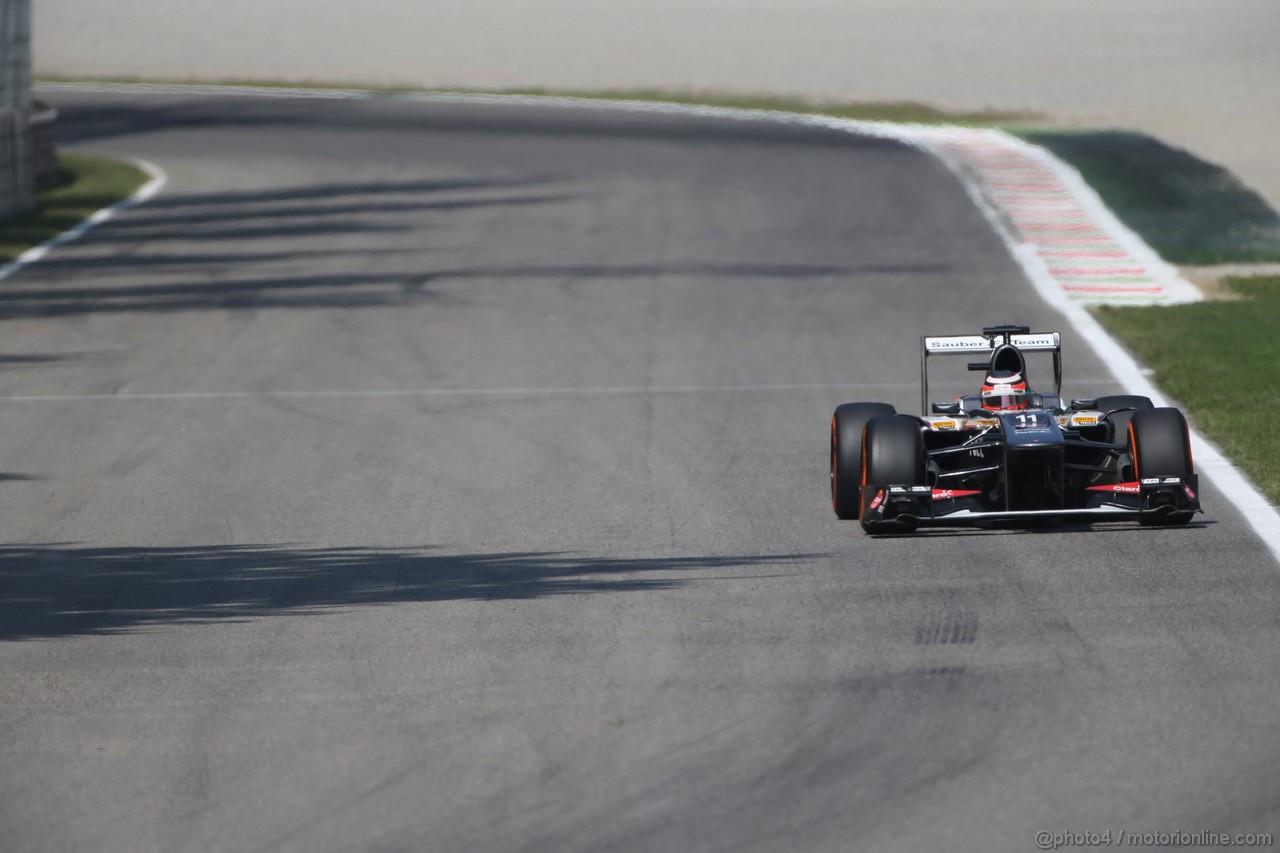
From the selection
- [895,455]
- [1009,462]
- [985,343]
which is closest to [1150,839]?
[1009,462]

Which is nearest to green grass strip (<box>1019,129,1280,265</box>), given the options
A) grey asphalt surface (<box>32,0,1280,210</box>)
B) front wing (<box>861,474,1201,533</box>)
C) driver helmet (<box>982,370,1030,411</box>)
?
grey asphalt surface (<box>32,0,1280,210</box>)

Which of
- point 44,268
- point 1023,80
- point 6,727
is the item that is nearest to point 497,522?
point 6,727

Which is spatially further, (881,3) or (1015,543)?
(881,3)

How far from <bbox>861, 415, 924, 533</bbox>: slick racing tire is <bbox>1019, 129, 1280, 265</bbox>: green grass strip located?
1208cm

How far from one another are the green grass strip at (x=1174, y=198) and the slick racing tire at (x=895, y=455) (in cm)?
1208

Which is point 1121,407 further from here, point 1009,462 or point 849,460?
point 849,460

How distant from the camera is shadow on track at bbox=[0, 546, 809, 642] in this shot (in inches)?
322

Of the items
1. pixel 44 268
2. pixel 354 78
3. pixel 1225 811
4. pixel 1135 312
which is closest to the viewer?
pixel 1225 811

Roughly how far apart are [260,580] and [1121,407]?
190 inches

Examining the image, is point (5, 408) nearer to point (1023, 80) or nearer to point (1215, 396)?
point (1215, 396)

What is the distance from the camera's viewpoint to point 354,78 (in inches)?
1892

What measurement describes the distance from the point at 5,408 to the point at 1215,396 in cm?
888

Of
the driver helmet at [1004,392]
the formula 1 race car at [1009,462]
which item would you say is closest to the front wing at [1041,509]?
the formula 1 race car at [1009,462]

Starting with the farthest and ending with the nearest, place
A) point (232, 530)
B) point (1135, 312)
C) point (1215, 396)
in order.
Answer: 1. point (1135, 312)
2. point (1215, 396)
3. point (232, 530)
